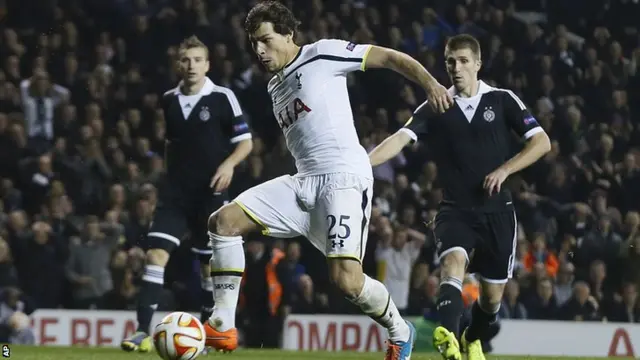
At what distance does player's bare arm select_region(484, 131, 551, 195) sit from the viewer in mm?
10266

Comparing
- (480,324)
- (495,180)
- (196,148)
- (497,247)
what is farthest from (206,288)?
(495,180)

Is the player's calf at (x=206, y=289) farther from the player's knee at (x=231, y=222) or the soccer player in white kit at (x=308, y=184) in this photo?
the player's knee at (x=231, y=222)

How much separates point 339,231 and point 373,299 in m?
0.49

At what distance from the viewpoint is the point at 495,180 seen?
10.3 metres

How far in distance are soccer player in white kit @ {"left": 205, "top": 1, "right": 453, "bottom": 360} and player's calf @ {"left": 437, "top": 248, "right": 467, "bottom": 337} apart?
4.02 ft

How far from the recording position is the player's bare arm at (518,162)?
10.3m

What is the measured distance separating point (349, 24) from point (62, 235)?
697 cm

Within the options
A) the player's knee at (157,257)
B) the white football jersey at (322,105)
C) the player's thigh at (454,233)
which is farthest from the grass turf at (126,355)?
the white football jersey at (322,105)

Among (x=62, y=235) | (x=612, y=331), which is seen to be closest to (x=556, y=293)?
(x=612, y=331)

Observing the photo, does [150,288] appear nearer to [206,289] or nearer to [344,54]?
[206,289]

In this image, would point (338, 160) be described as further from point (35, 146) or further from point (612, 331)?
point (35, 146)

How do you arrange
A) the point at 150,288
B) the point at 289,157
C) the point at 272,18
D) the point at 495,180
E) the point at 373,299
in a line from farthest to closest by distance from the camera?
the point at 289,157 < the point at 150,288 < the point at 495,180 < the point at 272,18 < the point at 373,299

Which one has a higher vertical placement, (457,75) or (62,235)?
(457,75)

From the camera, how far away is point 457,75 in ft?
35.0
